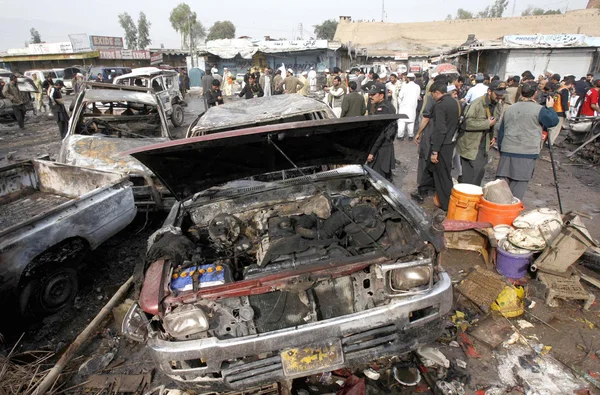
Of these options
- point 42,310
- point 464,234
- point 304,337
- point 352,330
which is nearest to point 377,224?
point 352,330

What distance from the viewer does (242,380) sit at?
1.99 m

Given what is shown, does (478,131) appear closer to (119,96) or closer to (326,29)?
(119,96)

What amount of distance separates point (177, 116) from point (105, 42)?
121 feet

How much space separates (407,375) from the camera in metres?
2.51

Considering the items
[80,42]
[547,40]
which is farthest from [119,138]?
[80,42]

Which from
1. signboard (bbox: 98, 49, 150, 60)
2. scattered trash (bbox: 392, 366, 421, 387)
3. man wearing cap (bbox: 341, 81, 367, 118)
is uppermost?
signboard (bbox: 98, 49, 150, 60)

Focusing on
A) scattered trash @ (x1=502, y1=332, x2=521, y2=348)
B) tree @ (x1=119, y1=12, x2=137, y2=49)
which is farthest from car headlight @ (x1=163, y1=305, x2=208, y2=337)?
tree @ (x1=119, y1=12, x2=137, y2=49)

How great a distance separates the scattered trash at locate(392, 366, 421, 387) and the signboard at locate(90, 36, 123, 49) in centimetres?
4613

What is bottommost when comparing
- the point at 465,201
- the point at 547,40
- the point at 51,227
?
the point at 465,201

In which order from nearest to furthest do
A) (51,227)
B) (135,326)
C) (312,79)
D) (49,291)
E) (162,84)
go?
1. (135,326)
2. (51,227)
3. (49,291)
4. (162,84)
5. (312,79)

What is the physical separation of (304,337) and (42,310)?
2.97 metres

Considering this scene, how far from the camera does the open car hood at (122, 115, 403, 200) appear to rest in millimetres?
2371

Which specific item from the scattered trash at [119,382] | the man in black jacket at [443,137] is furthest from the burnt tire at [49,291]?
the man in black jacket at [443,137]

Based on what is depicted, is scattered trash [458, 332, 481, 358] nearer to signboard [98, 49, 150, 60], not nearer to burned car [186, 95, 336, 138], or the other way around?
burned car [186, 95, 336, 138]
